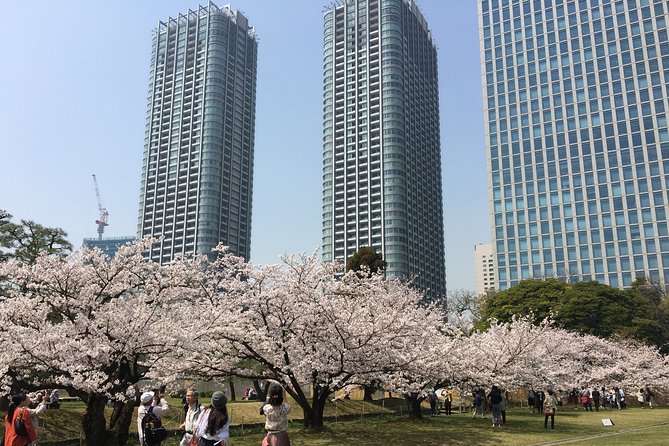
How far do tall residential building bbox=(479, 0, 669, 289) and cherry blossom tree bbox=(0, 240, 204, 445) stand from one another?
8780 centimetres

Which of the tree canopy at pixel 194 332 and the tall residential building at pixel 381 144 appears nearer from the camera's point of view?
the tree canopy at pixel 194 332

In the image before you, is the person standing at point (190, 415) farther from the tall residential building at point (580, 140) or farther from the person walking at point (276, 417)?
the tall residential building at point (580, 140)

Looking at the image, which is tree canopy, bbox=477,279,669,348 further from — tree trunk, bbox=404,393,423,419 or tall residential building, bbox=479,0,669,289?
tall residential building, bbox=479,0,669,289

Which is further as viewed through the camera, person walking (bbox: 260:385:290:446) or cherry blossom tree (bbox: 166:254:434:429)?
cherry blossom tree (bbox: 166:254:434:429)

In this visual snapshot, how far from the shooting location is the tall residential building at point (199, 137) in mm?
133000

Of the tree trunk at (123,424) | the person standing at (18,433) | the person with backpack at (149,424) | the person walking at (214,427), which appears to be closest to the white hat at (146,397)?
the person with backpack at (149,424)

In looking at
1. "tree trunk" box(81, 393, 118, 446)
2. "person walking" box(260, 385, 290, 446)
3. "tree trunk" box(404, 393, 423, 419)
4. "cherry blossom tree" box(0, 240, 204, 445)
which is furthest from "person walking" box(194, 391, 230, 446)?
"tree trunk" box(404, 393, 423, 419)

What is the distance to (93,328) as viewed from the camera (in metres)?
15.1

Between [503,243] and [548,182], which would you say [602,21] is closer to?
[548,182]

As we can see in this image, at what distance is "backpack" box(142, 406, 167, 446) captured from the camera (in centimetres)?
960

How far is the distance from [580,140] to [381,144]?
148 ft

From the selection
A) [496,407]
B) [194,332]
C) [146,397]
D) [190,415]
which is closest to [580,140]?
[496,407]

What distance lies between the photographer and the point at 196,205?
133 metres

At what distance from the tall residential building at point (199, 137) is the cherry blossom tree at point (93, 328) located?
115 m
